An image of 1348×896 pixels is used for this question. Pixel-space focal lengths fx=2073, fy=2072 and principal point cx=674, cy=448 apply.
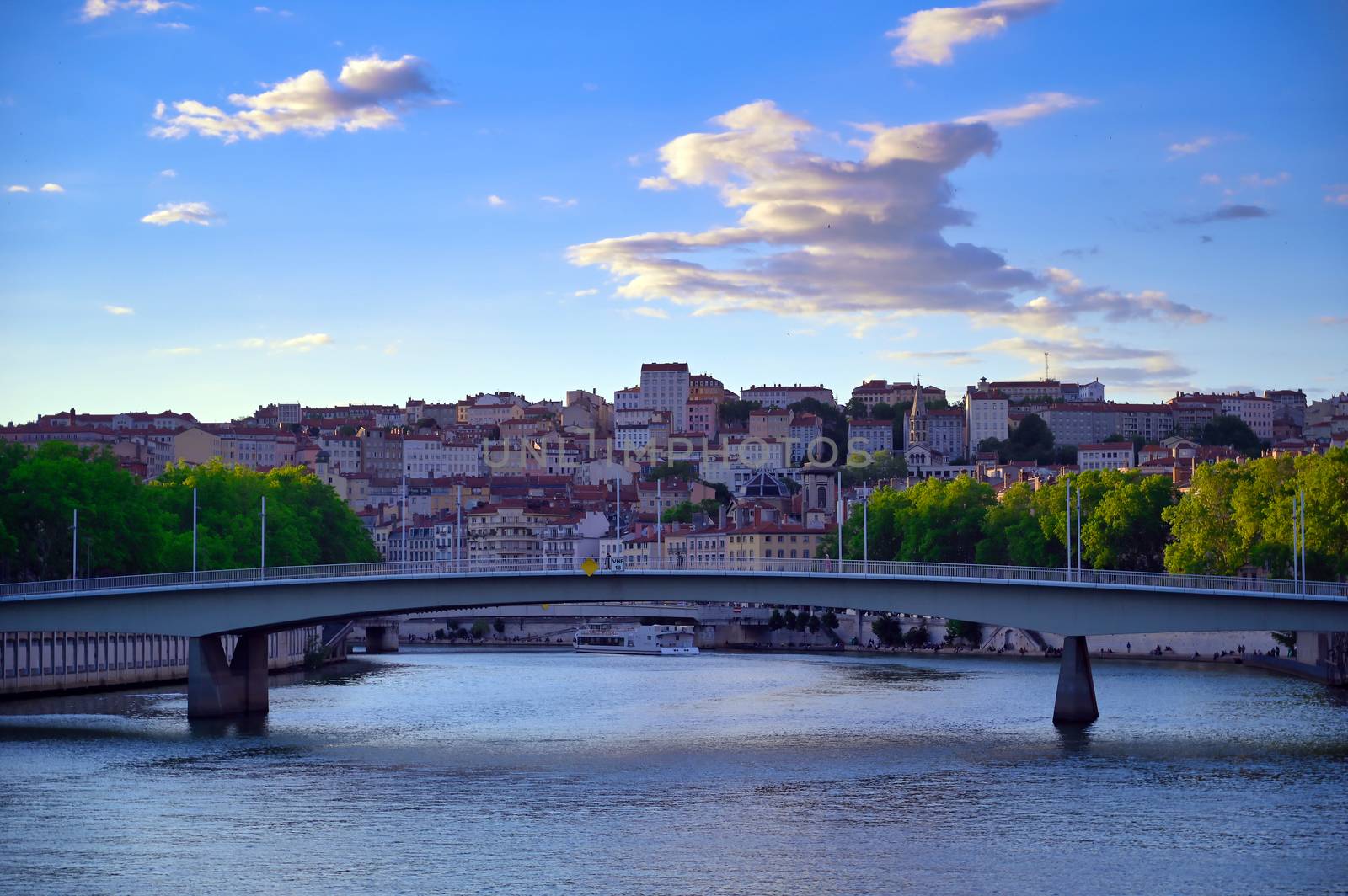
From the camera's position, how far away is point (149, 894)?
28.7 metres

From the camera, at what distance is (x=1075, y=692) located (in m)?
48.9

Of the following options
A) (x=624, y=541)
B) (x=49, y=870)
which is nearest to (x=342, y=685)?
(x=49, y=870)

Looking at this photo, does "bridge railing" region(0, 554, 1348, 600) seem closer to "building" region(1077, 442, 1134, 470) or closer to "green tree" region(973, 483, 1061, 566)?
"green tree" region(973, 483, 1061, 566)

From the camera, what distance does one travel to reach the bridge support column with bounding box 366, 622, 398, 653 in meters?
94.4

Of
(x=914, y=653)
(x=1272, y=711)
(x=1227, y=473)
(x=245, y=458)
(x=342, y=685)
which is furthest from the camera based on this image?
(x=245, y=458)

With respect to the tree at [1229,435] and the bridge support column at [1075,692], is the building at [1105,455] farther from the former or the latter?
the bridge support column at [1075,692]

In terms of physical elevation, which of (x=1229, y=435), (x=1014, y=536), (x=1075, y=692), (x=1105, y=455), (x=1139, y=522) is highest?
(x=1229, y=435)

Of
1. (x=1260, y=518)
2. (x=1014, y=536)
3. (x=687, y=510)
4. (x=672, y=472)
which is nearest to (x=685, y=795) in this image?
(x=1260, y=518)

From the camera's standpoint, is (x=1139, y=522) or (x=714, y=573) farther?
(x=1139, y=522)

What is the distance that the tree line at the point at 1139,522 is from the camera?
209ft

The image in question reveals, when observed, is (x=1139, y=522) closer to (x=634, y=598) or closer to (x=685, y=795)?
(x=634, y=598)

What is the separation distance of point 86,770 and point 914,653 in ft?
171

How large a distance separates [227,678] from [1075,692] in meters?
21.2

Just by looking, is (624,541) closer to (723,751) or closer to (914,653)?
(914,653)
